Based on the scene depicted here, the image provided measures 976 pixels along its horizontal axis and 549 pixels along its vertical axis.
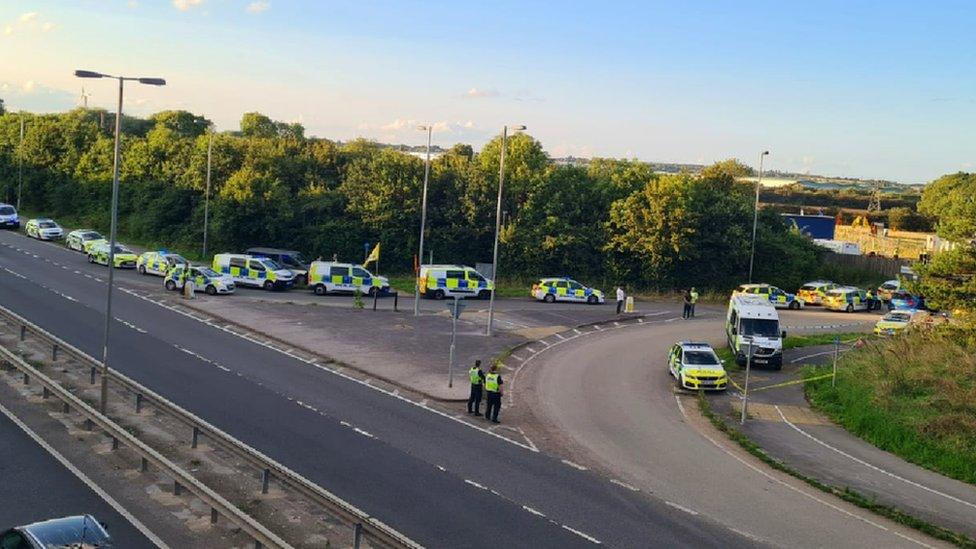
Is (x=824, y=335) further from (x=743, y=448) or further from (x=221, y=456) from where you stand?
(x=221, y=456)

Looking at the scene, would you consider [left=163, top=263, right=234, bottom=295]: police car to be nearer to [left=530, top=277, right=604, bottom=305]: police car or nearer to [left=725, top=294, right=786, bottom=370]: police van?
[left=530, top=277, right=604, bottom=305]: police car

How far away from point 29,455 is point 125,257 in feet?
111

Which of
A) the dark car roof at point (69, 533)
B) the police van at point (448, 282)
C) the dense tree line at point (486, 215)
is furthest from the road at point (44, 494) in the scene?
the dense tree line at point (486, 215)

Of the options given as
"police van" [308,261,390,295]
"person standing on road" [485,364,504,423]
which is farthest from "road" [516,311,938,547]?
"police van" [308,261,390,295]

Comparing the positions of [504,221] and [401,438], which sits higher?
[504,221]

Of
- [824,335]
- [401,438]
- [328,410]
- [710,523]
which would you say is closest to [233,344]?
[328,410]

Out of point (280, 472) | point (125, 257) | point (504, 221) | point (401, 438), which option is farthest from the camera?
point (504, 221)

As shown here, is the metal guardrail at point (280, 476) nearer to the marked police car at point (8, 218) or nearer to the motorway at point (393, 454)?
the motorway at point (393, 454)

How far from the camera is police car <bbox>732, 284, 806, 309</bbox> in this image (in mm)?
49219

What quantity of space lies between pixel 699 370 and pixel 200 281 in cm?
2381

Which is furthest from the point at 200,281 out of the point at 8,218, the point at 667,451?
the point at 8,218

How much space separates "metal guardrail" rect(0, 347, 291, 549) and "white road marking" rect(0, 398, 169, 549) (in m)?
0.81

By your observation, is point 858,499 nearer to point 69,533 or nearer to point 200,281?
point 69,533

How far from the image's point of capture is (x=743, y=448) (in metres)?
21.0
